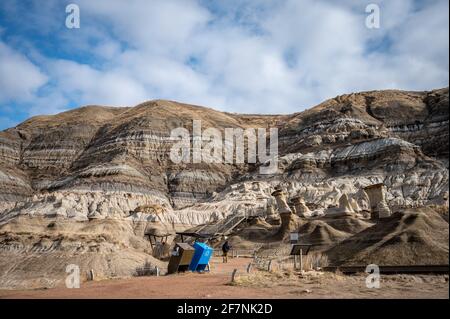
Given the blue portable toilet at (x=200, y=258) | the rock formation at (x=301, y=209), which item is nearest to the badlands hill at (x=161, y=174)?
the rock formation at (x=301, y=209)

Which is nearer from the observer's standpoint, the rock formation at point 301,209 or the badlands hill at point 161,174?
the badlands hill at point 161,174

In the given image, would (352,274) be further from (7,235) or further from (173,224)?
(173,224)

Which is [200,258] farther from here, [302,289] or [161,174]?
[161,174]

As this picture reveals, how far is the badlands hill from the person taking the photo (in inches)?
1062

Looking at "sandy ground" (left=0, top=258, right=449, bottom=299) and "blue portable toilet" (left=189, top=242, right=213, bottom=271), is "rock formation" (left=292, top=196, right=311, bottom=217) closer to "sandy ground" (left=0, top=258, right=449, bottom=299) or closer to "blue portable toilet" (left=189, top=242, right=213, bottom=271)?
"blue portable toilet" (left=189, top=242, right=213, bottom=271)

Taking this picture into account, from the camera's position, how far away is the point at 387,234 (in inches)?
715

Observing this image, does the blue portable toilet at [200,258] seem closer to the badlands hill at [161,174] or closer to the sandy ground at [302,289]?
the badlands hill at [161,174]

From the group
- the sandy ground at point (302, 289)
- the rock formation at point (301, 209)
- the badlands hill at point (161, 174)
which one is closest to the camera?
the sandy ground at point (302, 289)

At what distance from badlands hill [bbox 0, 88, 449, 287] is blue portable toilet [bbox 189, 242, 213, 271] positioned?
3385 millimetres

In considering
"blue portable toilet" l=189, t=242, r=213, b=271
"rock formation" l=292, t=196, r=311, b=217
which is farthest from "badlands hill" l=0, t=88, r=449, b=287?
"blue portable toilet" l=189, t=242, r=213, b=271

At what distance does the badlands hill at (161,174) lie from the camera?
1062 inches

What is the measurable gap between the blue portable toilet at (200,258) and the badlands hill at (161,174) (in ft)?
11.1

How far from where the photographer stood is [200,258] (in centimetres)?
2353
